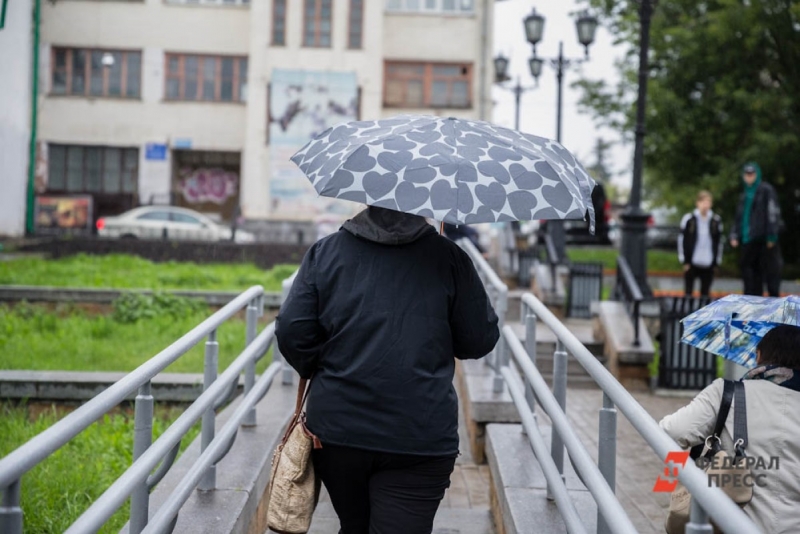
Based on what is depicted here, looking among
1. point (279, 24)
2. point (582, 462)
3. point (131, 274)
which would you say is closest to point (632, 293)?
point (582, 462)

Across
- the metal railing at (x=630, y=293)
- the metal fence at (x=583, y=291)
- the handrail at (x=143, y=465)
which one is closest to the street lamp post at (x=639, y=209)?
the metal railing at (x=630, y=293)

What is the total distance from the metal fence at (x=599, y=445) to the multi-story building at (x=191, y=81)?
95.8 feet

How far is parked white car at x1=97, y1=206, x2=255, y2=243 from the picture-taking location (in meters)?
29.2

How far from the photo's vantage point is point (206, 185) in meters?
37.4

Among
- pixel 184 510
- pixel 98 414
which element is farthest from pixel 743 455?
pixel 184 510

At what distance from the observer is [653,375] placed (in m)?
10.3

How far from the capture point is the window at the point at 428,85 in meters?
34.6

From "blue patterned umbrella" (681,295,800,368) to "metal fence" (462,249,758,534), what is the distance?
1.31ft

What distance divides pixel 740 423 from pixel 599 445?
669 millimetres

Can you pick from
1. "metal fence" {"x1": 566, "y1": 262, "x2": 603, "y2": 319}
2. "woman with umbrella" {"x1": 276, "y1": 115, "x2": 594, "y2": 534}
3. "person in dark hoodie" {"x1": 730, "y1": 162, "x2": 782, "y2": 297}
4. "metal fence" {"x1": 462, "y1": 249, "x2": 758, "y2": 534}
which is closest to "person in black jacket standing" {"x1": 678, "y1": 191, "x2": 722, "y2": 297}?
"person in dark hoodie" {"x1": 730, "y1": 162, "x2": 782, "y2": 297}

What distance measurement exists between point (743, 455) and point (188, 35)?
3427 centimetres

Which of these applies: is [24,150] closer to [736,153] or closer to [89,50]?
[89,50]

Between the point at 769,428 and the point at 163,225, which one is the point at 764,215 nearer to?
the point at 769,428

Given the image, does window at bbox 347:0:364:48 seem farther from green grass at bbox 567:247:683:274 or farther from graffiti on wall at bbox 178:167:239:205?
green grass at bbox 567:247:683:274
